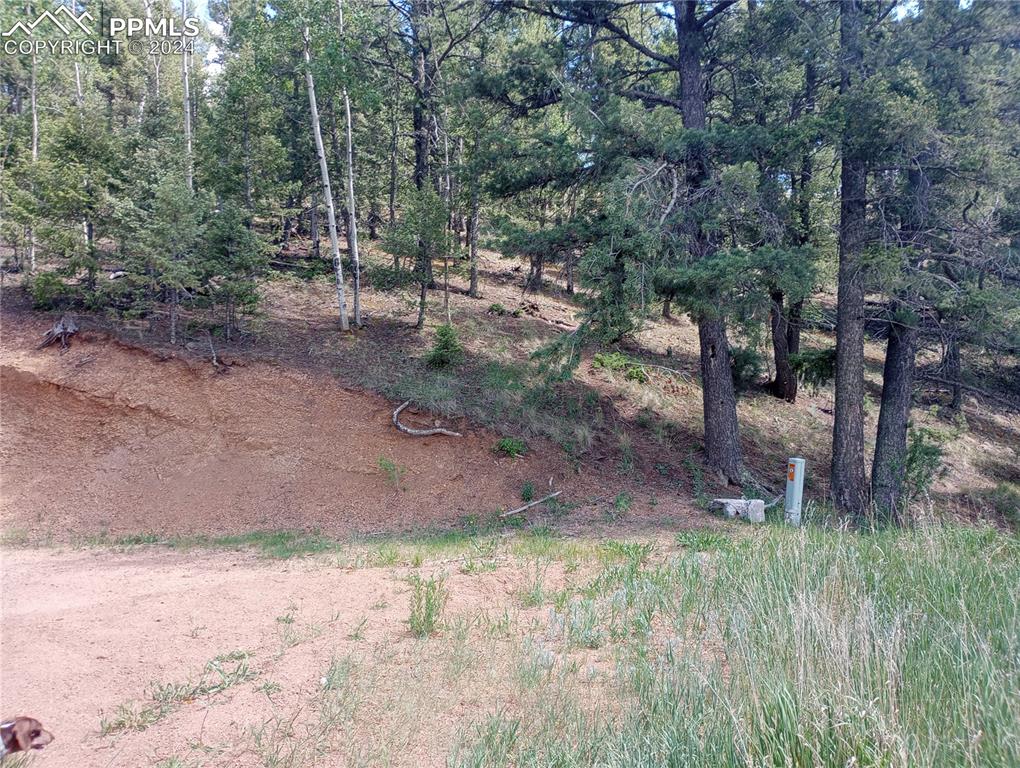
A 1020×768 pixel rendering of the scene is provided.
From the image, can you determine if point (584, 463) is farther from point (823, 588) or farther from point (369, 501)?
point (823, 588)

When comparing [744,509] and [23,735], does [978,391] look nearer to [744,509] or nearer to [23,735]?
[744,509]

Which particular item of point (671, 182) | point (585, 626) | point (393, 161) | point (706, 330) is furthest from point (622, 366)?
point (585, 626)

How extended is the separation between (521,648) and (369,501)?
25.3ft

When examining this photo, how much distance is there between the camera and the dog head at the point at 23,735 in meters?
3.05

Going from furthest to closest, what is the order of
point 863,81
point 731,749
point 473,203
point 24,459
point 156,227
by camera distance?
point 473,203 → point 156,227 → point 24,459 → point 863,81 → point 731,749

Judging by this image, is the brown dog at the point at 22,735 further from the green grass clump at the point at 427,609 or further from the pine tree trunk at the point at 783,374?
the pine tree trunk at the point at 783,374

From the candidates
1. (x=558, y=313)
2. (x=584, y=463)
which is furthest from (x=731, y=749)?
(x=558, y=313)

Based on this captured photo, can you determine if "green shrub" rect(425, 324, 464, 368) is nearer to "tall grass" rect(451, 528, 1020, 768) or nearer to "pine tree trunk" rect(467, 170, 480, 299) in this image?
"pine tree trunk" rect(467, 170, 480, 299)

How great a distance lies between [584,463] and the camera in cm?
1337

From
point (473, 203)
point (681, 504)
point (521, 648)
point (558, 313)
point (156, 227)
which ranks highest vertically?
point (473, 203)

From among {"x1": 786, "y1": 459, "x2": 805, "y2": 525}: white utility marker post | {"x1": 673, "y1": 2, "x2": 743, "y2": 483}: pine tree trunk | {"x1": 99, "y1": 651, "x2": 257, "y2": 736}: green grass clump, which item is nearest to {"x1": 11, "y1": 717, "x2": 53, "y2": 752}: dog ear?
{"x1": 99, "y1": 651, "x2": 257, "y2": 736}: green grass clump

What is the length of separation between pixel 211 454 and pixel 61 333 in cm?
474

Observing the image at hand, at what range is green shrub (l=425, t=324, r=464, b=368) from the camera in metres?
14.8

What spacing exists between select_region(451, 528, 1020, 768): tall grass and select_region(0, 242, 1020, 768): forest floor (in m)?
0.08
